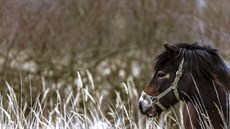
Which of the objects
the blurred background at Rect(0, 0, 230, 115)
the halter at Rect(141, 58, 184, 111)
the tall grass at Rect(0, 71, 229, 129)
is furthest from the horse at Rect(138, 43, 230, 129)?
the blurred background at Rect(0, 0, 230, 115)

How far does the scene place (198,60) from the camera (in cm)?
628

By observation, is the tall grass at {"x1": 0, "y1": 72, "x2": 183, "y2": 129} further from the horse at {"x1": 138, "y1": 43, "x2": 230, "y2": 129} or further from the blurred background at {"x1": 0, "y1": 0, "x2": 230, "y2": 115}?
the blurred background at {"x1": 0, "y1": 0, "x2": 230, "y2": 115}

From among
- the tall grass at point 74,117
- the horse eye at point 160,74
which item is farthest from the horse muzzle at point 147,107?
the horse eye at point 160,74

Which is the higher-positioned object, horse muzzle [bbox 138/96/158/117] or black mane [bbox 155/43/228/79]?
black mane [bbox 155/43/228/79]

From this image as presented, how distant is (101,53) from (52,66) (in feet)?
2.44

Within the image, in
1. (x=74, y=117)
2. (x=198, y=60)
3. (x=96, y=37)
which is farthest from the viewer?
(x=96, y=37)

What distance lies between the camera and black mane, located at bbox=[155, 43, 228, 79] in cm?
627

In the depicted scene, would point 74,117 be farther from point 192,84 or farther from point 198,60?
point 198,60

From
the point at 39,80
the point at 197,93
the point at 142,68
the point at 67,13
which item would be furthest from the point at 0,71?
the point at 197,93

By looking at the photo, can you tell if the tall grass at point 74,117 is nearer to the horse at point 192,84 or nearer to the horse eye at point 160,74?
the horse at point 192,84

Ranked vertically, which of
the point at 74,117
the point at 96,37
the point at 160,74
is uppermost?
the point at 160,74

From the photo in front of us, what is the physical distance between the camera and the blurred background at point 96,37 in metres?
10.0

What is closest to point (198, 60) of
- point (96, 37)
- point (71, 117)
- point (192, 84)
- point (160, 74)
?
point (192, 84)

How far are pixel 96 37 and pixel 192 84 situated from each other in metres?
4.39
